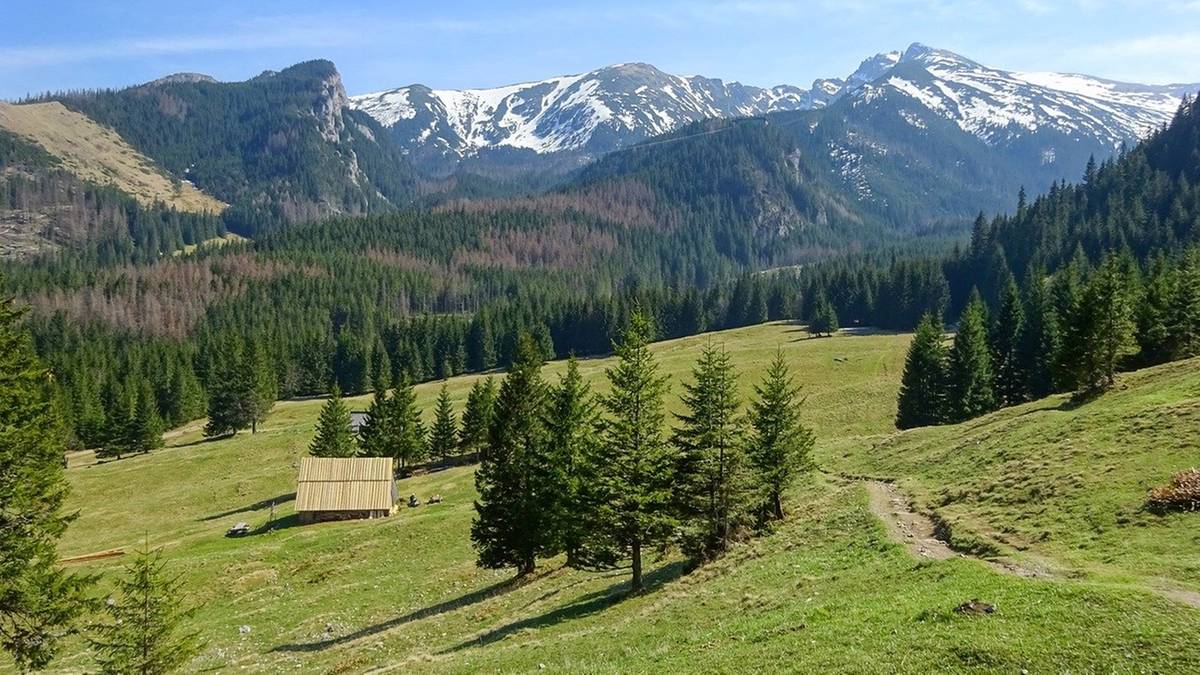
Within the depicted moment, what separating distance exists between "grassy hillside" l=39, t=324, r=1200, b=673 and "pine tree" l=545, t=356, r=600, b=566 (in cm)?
331

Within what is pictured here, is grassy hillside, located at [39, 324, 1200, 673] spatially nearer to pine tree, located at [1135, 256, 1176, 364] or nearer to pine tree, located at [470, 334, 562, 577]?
pine tree, located at [470, 334, 562, 577]

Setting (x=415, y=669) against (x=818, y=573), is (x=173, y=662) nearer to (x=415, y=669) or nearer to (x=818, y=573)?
(x=415, y=669)

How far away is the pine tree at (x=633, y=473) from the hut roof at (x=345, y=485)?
134 ft

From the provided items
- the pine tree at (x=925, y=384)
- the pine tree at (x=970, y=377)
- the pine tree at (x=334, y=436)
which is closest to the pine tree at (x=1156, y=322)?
the pine tree at (x=970, y=377)

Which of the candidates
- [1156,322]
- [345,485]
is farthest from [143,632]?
[1156,322]

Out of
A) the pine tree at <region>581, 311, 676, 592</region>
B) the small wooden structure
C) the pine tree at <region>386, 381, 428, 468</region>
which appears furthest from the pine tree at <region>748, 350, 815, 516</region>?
the pine tree at <region>386, 381, 428, 468</region>

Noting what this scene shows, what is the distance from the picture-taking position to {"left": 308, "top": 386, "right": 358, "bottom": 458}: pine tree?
272 feet

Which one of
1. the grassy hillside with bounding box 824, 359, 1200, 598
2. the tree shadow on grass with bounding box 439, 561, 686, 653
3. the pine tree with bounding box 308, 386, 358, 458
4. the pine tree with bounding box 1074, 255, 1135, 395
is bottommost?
the pine tree with bounding box 308, 386, 358, 458

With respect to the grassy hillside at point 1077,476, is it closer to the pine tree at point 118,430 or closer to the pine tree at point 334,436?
the pine tree at point 334,436

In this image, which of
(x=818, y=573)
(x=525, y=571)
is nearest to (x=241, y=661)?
(x=525, y=571)

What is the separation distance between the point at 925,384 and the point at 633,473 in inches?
2099

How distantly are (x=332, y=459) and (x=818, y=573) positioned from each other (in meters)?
57.6

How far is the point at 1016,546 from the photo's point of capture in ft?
89.6

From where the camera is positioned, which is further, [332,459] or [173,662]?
[332,459]
